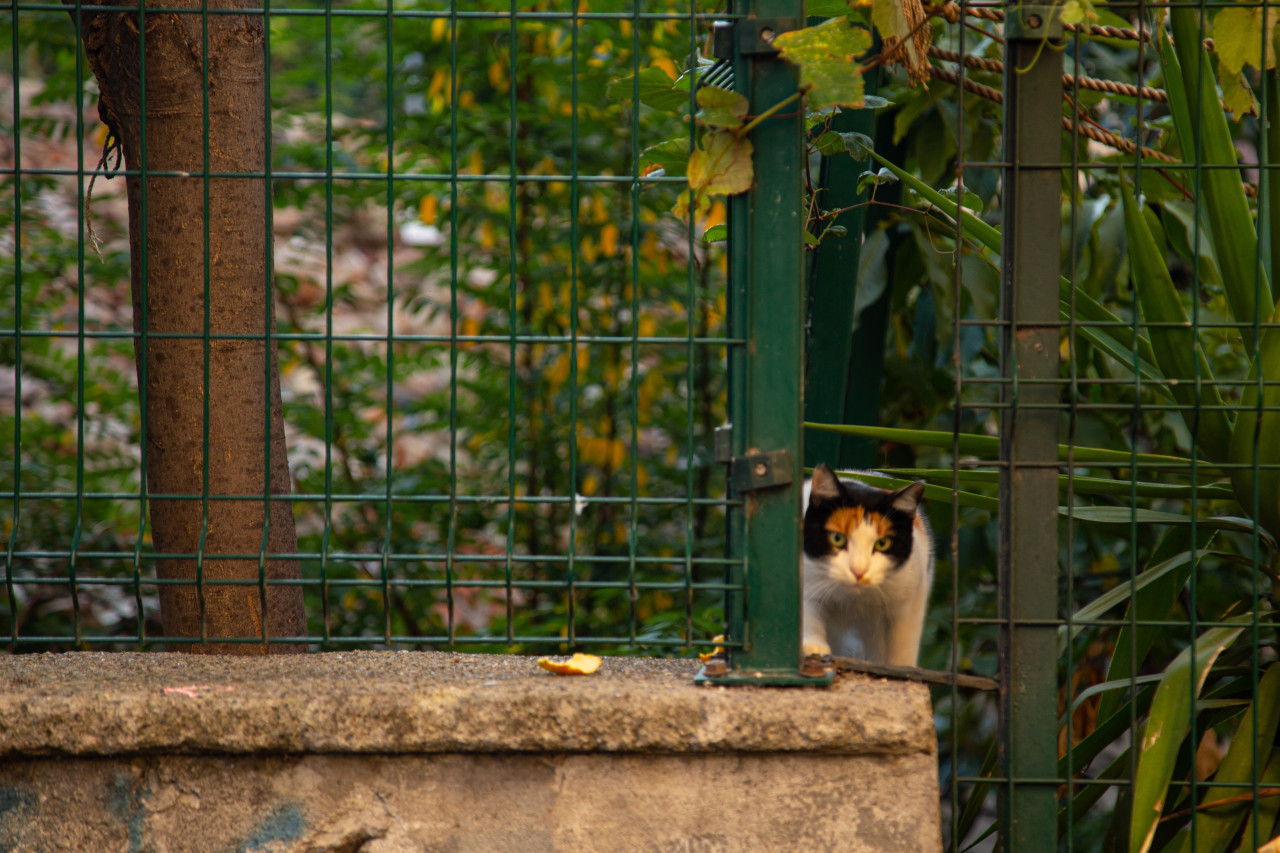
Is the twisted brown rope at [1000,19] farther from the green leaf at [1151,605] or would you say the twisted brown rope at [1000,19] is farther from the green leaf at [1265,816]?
the green leaf at [1265,816]

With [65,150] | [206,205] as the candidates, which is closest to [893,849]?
[206,205]

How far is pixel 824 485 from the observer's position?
7.21ft

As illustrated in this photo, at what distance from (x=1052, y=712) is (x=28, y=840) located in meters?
1.73

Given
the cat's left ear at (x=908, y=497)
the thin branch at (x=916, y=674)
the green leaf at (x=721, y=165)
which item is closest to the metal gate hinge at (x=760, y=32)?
the green leaf at (x=721, y=165)

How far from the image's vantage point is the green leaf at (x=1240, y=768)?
2.00 metres

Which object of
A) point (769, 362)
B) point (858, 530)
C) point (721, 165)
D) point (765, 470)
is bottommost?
point (858, 530)

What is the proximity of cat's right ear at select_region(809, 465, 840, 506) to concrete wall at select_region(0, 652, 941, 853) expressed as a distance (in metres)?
0.53

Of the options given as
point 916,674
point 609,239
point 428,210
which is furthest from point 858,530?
point 428,210

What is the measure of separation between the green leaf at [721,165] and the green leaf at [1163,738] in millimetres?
1100

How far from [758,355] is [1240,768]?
125cm

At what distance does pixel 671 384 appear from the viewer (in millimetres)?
4973

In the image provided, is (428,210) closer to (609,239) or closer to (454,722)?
(609,239)

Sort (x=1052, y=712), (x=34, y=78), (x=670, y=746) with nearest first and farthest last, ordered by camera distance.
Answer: (x=670, y=746) < (x=1052, y=712) < (x=34, y=78)

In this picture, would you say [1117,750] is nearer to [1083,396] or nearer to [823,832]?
[1083,396]
